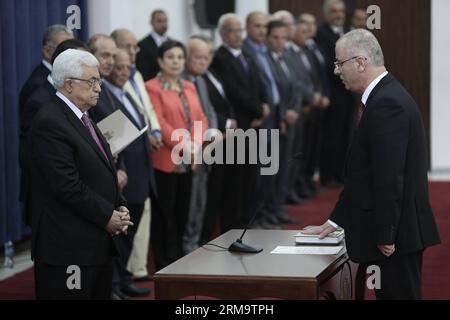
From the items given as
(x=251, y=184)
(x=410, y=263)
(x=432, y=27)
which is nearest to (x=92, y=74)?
(x=410, y=263)

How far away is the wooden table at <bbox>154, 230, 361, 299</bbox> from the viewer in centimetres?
354

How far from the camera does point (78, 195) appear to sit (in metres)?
3.90

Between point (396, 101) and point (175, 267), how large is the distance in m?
1.08

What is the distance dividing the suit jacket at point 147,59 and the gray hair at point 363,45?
13.8 feet

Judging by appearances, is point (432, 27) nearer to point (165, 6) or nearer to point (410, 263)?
point (165, 6)

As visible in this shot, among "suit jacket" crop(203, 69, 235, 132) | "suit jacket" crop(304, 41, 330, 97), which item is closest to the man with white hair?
"suit jacket" crop(203, 69, 235, 132)

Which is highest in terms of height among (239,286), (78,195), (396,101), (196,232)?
(396,101)

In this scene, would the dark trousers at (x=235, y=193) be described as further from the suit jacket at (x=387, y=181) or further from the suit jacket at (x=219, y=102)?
the suit jacket at (x=387, y=181)

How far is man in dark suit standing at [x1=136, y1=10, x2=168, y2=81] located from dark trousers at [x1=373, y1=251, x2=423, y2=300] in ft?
14.2

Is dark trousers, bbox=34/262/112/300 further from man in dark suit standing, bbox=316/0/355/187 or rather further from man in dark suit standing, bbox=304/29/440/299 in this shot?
man in dark suit standing, bbox=316/0/355/187

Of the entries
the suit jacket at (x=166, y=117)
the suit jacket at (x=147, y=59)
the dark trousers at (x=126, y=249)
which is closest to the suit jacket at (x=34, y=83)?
the dark trousers at (x=126, y=249)

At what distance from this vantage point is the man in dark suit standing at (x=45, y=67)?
5.34m

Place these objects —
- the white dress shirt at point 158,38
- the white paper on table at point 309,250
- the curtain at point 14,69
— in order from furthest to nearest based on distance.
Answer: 1. the white dress shirt at point 158,38
2. the curtain at point 14,69
3. the white paper on table at point 309,250

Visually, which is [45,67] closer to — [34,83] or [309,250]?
[34,83]
